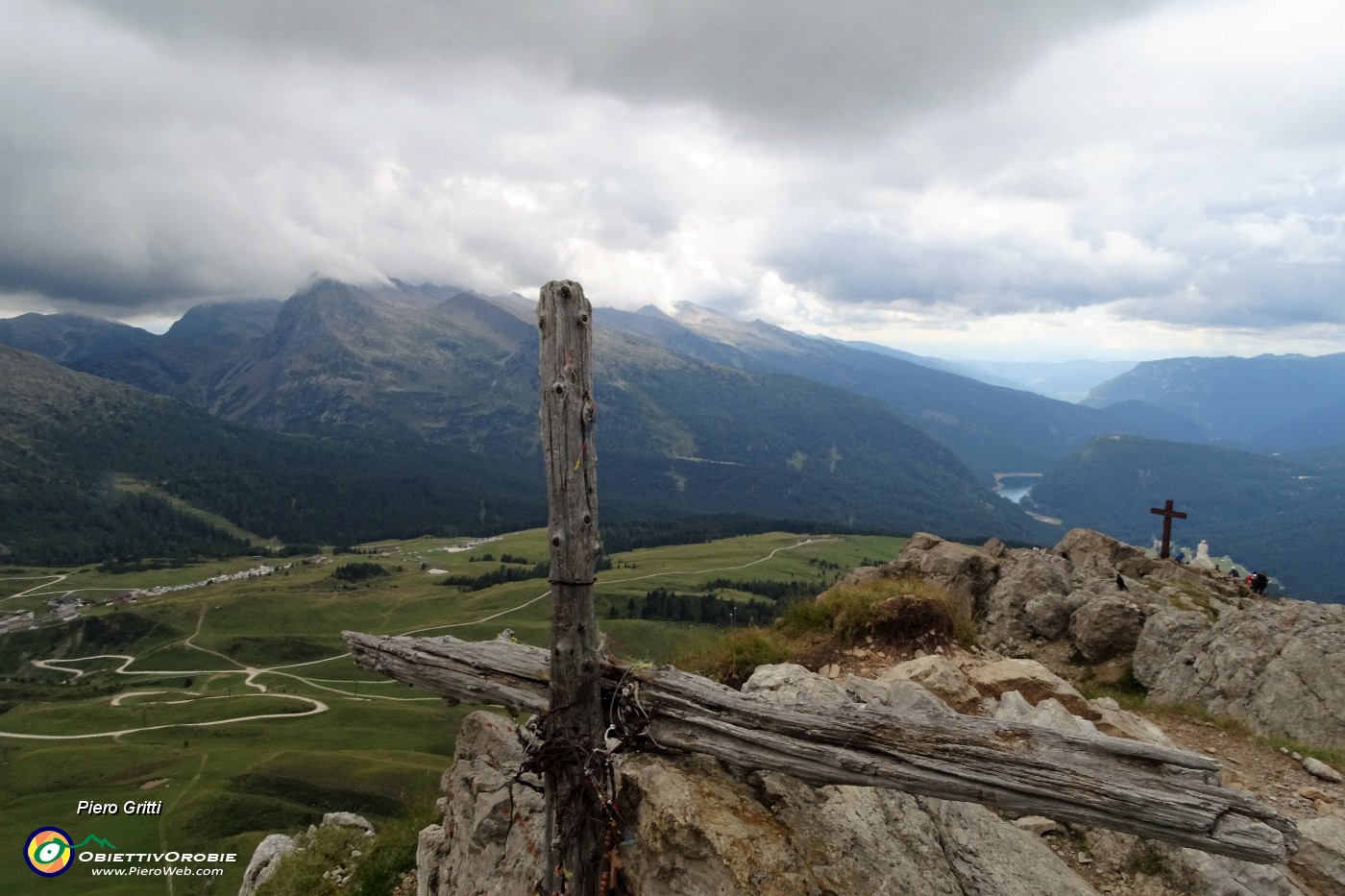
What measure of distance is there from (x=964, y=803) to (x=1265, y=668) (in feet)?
38.8

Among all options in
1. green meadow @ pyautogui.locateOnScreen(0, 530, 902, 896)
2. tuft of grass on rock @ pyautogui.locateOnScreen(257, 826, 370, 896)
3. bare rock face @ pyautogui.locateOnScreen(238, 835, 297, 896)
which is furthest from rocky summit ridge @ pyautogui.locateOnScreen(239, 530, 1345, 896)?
bare rock face @ pyautogui.locateOnScreen(238, 835, 297, 896)

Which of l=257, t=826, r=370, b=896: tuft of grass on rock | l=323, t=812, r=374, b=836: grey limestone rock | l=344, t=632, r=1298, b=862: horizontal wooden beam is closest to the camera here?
l=344, t=632, r=1298, b=862: horizontal wooden beam

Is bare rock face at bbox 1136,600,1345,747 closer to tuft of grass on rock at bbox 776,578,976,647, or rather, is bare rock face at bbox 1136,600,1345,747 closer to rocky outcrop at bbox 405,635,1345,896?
tuft of grass on rock at bbox 776,578,976,647

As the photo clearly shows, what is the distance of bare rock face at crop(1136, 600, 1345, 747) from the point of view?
44.8 feet

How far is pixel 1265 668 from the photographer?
1464 cm

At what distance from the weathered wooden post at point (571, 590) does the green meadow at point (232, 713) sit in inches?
43.7

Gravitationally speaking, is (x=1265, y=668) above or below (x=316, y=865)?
above

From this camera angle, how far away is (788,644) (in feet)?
48.9

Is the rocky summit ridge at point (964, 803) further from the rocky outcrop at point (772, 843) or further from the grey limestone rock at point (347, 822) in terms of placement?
the grey limestone rock at point (347, 822)

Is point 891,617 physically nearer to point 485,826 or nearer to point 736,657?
point 736,657

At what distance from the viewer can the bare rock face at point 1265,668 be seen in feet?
44.8

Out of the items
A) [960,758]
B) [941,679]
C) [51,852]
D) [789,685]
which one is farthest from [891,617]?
[51,852]

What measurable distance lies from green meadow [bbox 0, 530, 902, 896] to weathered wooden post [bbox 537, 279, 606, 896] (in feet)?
3.64

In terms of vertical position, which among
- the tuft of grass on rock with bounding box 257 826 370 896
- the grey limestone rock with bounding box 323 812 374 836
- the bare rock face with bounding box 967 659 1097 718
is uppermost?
the bare rock face with bounding box 967 659 1097 718
